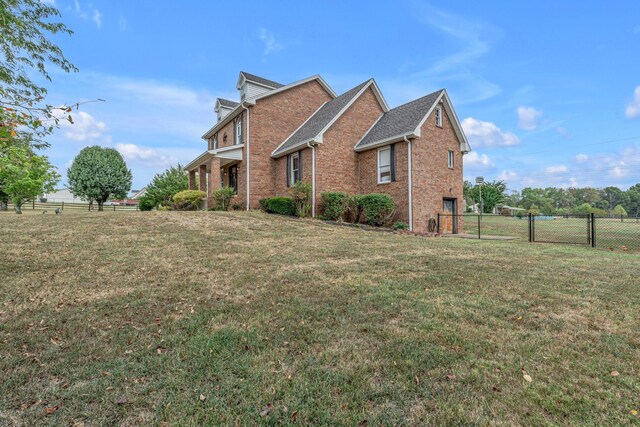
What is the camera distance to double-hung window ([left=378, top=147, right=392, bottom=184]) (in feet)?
52.0

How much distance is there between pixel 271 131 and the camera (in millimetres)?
18562

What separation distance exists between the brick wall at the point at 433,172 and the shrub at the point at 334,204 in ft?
10.8

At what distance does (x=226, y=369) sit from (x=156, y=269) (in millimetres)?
4030

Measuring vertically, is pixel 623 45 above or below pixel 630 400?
above

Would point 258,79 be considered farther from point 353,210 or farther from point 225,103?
point 353,210

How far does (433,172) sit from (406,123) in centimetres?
278

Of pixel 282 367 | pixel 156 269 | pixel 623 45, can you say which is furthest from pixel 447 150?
pixel 282 367

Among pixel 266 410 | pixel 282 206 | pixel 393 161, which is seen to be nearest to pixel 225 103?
pixel 282 206

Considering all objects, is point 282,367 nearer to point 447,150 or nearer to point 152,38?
point 152,38

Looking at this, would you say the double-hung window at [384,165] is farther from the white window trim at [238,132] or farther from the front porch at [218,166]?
the white window trim at [238,132]

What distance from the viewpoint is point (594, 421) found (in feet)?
7.25

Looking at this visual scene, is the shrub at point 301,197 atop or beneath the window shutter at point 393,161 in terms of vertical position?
beneath

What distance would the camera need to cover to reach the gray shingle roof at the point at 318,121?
54.6ft

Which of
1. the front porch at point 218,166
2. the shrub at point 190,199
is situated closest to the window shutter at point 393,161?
the front porch at point 218,166
